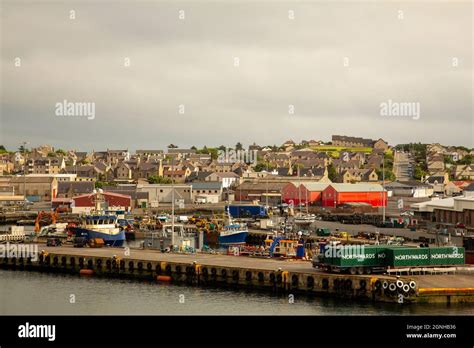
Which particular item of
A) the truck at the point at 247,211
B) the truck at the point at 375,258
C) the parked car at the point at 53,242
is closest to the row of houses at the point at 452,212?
the truck at the point at 247,211

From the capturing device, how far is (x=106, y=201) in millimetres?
87188

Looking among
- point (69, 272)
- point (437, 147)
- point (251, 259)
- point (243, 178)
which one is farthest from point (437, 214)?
point (437, 147)

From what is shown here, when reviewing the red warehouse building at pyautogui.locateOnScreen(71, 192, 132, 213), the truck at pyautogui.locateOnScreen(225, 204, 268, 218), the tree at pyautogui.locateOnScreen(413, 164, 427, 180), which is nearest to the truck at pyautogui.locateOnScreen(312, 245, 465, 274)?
the truck at pyautogui.locateOnScreen(225, 204, 268, 218)

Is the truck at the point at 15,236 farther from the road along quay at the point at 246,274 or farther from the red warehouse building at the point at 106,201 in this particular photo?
the red warehouse building at the point at 106,201

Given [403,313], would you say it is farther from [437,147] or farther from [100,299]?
[437,147]

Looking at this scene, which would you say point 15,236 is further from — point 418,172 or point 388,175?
point 418,172

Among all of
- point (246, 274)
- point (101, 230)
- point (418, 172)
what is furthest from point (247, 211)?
point (418, 172)

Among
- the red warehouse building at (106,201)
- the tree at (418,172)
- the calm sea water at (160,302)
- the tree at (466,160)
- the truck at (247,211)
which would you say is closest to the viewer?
the calm sea water at (160,302)

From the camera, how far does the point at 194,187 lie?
107125 millimetres

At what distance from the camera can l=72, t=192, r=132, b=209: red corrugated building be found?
8700cm

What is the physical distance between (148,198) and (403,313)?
231 ft

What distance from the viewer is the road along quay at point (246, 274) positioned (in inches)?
1372

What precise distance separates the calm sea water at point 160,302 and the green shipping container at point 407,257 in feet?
9.16

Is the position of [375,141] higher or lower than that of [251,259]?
higher
